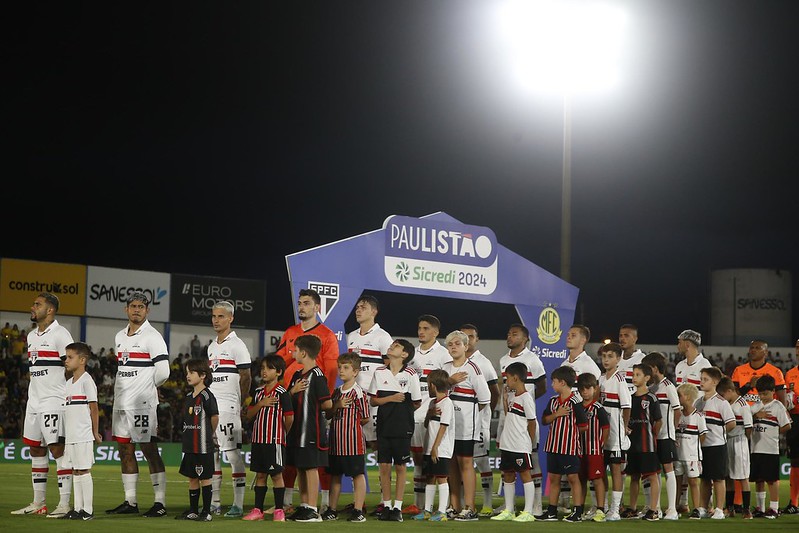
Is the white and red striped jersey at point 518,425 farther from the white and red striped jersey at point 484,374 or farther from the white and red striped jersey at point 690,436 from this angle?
the white and red striped jersey at point 690,436

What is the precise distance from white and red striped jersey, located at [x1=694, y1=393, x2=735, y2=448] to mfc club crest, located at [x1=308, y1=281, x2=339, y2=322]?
5.27 metres

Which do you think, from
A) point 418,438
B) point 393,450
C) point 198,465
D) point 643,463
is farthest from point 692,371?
point 198,465

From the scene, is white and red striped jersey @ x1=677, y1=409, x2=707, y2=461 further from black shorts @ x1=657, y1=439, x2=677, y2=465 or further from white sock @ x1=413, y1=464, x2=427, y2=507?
white sock @ x1=413, y1=464, x2=427, y2=507

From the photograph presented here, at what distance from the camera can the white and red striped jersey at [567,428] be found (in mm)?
12914

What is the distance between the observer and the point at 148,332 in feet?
39.4

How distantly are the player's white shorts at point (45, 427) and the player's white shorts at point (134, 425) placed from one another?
2.05ft

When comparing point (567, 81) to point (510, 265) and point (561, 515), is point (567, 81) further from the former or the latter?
point (561, 515)

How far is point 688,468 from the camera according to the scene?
14734 mm

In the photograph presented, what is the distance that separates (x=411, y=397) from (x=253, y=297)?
26.5 m

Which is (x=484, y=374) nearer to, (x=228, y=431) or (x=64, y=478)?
(x=228, y=431)

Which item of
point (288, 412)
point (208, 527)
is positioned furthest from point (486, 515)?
point (208, 527)

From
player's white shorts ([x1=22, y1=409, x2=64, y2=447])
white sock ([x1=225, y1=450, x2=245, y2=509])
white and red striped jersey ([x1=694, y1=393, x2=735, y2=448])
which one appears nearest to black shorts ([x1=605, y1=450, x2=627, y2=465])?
white and red striped jersey ([x1=694, y1=393, x2=735, y2=448])

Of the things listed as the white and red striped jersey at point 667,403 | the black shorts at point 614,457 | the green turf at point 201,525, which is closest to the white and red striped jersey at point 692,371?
the white and red striped jersey at point 667,403

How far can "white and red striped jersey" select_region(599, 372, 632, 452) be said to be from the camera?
1377 centimetres
